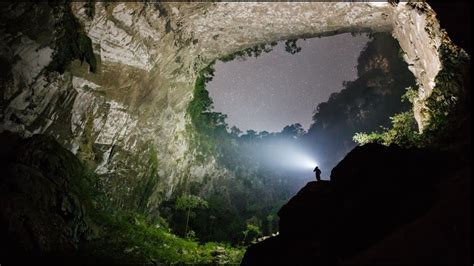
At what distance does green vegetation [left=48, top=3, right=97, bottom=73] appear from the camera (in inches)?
373

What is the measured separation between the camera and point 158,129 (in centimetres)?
1464

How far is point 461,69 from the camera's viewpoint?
25.4 ft

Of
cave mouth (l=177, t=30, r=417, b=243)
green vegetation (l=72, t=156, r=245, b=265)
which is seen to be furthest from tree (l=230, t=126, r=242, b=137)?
green vegetation (l=72, t=156, r=245, b=265)

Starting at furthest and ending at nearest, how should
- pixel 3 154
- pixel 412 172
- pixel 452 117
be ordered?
pixel 3 154 < pixel 452 117 < pixel 412 172

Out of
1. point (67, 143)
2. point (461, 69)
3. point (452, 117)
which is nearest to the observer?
point (452, 117)

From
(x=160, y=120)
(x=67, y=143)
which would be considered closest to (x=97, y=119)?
(x=67, y=143)

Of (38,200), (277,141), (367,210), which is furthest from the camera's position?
(277,141)

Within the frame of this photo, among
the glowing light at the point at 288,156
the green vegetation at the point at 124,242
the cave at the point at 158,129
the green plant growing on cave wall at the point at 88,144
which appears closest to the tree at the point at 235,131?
the glowing light at the point at 288,156

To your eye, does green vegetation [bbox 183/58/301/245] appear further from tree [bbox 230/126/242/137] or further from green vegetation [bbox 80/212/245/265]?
green vegetation [bbox 80/212/245/265]

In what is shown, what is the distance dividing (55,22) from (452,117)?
11.3 m

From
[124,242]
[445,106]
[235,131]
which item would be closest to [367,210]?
[445,106]

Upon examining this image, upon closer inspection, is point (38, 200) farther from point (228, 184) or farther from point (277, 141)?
point (277, 141)

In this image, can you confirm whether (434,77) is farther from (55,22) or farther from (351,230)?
(55,22)

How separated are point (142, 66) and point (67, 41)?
3104mm
